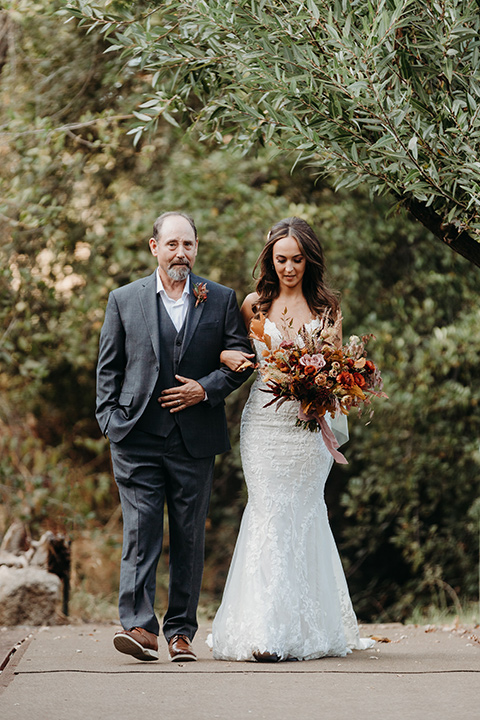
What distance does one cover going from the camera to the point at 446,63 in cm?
469

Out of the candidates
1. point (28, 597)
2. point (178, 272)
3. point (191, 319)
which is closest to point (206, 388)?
point (191, 319)

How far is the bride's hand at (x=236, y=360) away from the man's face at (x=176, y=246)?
48 centimetres

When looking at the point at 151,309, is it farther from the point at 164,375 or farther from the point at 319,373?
the point at 319,373

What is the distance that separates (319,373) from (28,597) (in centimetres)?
340

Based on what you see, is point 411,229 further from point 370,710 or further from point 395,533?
point 370,710

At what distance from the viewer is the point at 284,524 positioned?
16.9ft

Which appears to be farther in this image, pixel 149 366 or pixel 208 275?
pixel 208 275

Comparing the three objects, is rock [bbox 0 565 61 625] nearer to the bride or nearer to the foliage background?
the foliage background

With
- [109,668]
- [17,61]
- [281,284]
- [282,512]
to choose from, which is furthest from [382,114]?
[17,61]

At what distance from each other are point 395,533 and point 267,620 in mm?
6990

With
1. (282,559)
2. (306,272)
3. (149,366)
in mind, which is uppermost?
(306,272)

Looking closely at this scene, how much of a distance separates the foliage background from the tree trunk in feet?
12.7

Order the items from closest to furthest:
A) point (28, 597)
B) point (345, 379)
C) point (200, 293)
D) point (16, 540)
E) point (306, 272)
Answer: point (345, 379) < point (200, 293) < point (306, 272) < point (28, 597) < point (16, 540)

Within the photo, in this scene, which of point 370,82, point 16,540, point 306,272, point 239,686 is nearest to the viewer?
point 239,686
